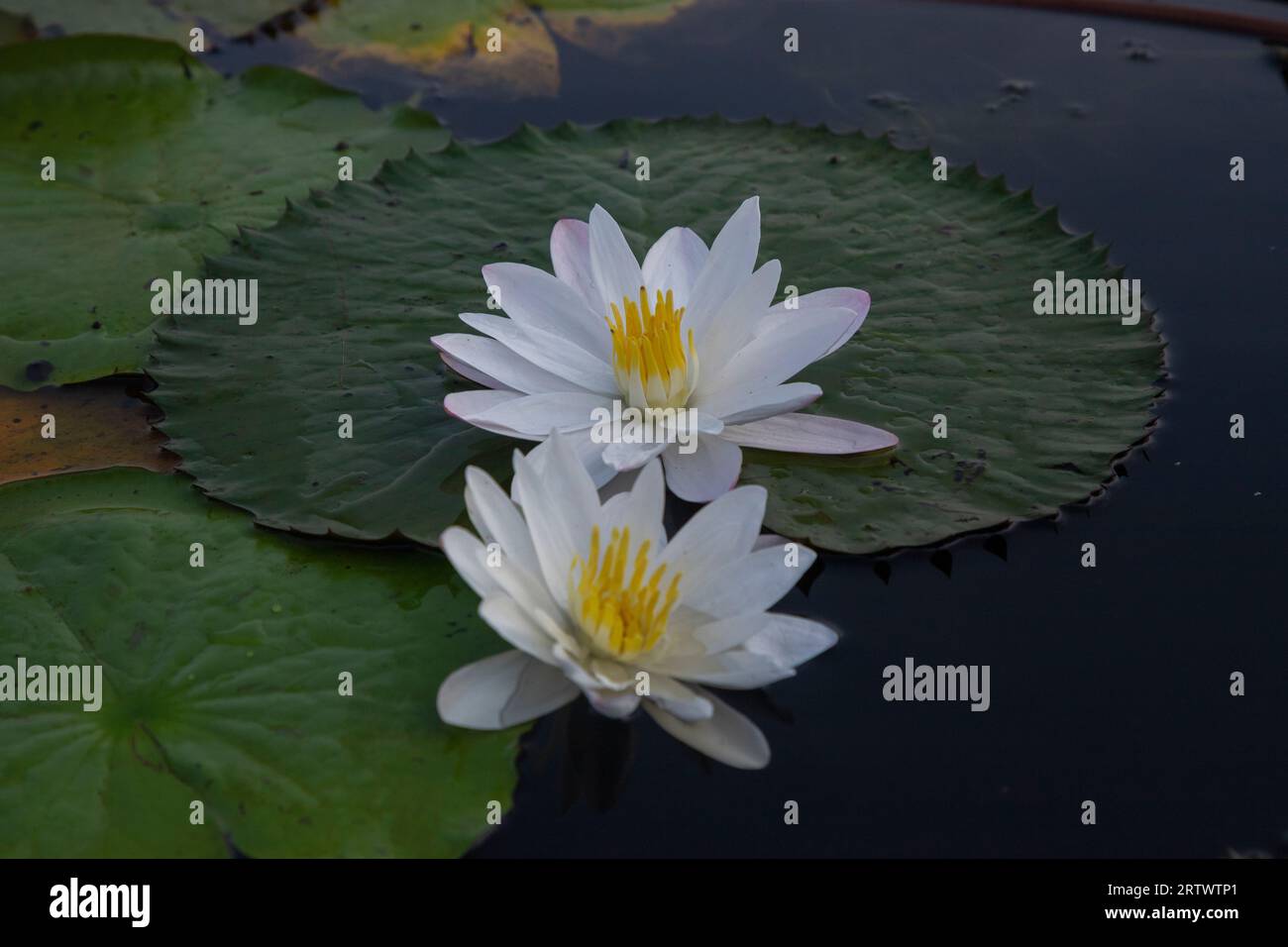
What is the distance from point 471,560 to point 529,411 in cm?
48

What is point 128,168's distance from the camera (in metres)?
3.64

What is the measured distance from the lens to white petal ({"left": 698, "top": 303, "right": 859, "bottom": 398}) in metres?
2.45

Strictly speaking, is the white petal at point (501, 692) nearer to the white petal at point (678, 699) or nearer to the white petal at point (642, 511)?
the white petal at point (678, 699)

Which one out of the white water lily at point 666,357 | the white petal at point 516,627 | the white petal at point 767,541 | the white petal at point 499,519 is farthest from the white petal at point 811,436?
the white petal at point 516,627

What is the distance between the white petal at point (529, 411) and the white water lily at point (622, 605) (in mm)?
247

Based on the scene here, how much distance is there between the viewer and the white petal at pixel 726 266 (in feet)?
8.34

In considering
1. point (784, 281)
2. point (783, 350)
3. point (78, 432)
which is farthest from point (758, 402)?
point (78, 432)

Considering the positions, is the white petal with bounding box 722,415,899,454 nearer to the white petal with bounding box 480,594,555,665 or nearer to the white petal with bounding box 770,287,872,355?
the white petal with bounding box 770,287,872,355

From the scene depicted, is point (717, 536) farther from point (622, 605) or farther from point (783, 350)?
point (783, 350)

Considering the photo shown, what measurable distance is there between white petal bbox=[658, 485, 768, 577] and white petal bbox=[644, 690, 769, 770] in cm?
22

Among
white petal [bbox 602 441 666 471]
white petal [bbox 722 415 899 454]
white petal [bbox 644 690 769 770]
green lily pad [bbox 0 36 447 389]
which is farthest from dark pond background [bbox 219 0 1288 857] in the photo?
green lily pad [bbox 0 36 447 389]

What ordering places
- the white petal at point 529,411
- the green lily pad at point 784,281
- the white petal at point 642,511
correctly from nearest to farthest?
the white petal at point 642,511, the white petal at point 529,411, the green lily pad at point 784,281
